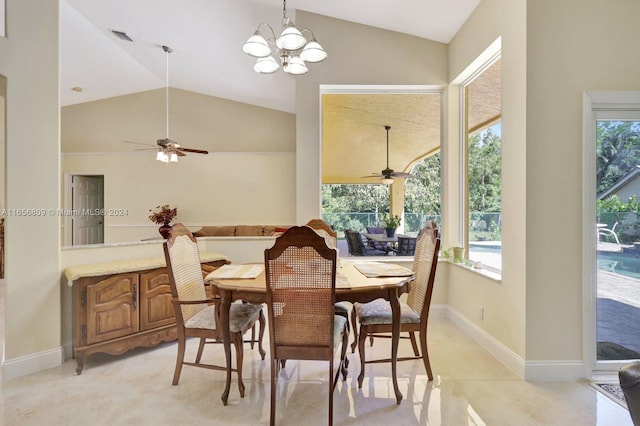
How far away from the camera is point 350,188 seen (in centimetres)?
414

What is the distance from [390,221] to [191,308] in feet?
8.15

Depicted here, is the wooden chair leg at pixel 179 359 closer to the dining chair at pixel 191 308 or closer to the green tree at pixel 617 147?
the dining chair at pixel 191 308

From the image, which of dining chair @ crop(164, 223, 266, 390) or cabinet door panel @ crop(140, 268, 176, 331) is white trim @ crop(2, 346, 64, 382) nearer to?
cabinet door panel @ crop(140, 268, 176, 331)

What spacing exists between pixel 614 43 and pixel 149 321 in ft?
13.9

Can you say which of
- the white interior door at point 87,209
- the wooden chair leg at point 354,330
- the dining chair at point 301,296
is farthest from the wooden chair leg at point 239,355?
the white interior door at point 87,209

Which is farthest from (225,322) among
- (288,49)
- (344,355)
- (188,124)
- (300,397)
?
(188,124)

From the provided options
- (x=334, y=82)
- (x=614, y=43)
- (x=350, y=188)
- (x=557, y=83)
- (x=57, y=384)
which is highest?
(x=334, y=82)

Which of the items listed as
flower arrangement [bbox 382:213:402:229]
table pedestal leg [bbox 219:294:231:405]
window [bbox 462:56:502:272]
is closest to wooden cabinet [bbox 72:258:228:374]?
table pedestal leg [bbox 219:294:231:405]

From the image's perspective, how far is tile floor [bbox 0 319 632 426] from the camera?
6.57ft

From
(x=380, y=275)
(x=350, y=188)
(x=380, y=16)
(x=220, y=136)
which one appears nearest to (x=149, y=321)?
(x=380, y=275)

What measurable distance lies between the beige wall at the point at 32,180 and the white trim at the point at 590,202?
4048 mm

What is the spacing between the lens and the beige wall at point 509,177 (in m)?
2.51

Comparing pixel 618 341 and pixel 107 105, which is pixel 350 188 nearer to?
pixel 618 341

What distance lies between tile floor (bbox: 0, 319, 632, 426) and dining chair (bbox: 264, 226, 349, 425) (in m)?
0.35
